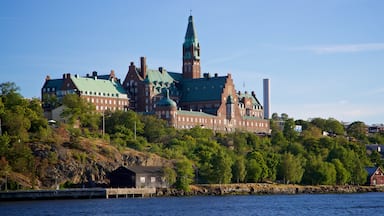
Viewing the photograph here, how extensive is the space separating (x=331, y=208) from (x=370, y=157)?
86320 mm

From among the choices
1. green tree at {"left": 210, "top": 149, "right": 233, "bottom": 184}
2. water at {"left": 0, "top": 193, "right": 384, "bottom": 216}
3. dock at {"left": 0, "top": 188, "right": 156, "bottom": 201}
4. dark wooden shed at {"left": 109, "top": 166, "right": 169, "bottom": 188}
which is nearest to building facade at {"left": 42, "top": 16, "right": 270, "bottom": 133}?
green tree at {"left": 210, "top": 149, "right": 233, "bottom": 184}

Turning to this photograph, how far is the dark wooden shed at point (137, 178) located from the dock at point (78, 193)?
220cm

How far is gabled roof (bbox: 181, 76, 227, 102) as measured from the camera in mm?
195712

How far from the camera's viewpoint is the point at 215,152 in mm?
149000

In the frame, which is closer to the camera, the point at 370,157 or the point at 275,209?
the point at 275,209

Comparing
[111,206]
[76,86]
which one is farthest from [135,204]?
[76,86]

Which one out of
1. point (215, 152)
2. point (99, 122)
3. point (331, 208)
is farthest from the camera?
point (99, 122)

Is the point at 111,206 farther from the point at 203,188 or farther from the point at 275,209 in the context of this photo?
→ the point at 203,188

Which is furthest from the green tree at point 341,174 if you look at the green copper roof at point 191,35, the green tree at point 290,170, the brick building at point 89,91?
the green copper roof at point 191,35

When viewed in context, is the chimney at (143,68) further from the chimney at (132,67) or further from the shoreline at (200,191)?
the shoreline at (200,191)

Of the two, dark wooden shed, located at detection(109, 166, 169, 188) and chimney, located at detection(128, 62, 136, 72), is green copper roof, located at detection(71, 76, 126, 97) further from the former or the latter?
dark wooden shed, located at detection(109, 166, 169, 188)

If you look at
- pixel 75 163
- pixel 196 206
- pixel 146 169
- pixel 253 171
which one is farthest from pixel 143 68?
pixel 196 206

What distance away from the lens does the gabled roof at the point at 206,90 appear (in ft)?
642

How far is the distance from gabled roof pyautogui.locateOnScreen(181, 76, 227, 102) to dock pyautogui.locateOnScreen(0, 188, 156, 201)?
72300 millimetres
